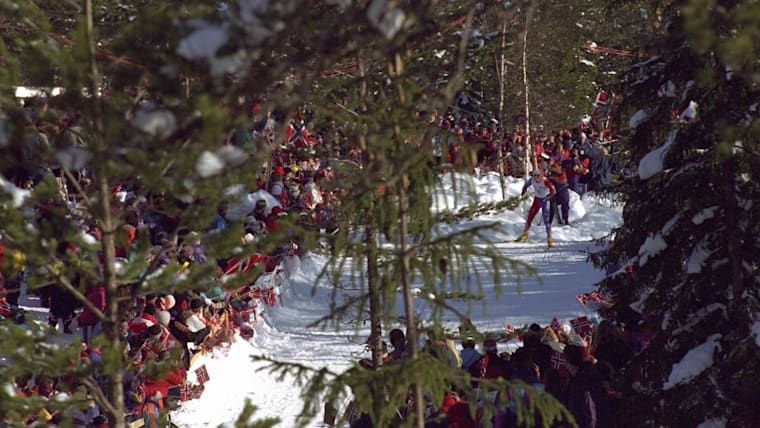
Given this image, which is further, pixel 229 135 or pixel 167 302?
pixel 167 302

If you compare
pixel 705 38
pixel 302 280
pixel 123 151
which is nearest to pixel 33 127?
pixel 123 151

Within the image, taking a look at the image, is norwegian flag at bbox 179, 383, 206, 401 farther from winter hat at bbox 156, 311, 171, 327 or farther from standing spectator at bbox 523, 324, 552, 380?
standing spectator at bbox 523, 324, 552, 380

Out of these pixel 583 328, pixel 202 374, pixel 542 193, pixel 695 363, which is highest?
pixel 542 193

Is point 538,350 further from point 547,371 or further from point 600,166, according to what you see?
point 600,166

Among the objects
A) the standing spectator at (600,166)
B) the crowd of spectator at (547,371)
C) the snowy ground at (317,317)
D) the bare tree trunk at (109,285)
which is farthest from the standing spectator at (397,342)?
the standing spectator at (600,166)

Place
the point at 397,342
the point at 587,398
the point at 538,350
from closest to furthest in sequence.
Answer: the point at 587,398
the point at 397,342
the point at 538,350

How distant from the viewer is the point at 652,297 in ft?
29.8

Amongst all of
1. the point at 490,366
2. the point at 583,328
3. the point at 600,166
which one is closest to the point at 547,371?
the point at 490,366

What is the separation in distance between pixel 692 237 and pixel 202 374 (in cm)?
692

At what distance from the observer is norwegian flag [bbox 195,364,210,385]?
13336mm

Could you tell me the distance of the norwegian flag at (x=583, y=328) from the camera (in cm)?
1311

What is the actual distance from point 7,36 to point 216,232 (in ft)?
44.3

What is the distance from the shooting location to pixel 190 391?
13.0 meters

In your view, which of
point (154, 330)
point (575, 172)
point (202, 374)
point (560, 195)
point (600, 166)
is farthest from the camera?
point (575, 172)
